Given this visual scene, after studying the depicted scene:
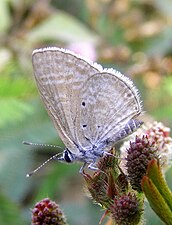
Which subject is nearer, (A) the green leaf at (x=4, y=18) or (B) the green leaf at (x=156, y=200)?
(B) the green leaf at (x=156, y=200)

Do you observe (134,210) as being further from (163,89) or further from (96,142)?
(163,89)

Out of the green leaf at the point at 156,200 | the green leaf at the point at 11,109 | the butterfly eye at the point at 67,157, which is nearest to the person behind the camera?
the green leaf at the point at 156,200

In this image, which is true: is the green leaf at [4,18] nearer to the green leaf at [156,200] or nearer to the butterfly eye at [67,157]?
the butterfly eye at [67,157]

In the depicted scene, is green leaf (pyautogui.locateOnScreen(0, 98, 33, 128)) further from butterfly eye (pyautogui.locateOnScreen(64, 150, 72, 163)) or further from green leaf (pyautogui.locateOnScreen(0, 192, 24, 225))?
butterfly eye (pyautogui.locateOnScreen(64, 150, 72, 163))

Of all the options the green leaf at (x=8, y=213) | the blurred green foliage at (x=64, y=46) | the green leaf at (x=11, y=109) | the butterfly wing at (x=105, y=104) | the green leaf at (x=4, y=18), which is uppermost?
the green leaf at (x=4, y=18)

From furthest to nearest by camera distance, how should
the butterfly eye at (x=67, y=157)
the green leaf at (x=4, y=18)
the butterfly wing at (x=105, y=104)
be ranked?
the green leaf at (x=4, y=18) → the butterfly wing at (x=105, y=104) → the butterfly eye at (x=67, y=157)

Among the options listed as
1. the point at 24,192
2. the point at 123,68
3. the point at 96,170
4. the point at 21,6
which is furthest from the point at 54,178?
the point at 96,170

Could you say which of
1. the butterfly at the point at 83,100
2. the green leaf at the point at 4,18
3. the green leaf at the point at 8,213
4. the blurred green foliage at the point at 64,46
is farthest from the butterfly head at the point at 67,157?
the green leaf at the point at 4,18

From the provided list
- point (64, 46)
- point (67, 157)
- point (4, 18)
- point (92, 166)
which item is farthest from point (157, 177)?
point (4, 18)
